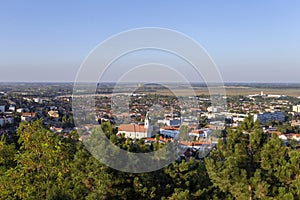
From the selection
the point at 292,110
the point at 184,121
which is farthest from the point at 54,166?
the point at 292,110

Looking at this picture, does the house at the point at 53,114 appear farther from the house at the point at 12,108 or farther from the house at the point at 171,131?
the house at the point at 171,131

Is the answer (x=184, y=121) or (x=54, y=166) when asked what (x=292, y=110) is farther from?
(x=54, y=166)

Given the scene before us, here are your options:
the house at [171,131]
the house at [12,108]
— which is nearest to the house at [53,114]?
the house at [12,108]

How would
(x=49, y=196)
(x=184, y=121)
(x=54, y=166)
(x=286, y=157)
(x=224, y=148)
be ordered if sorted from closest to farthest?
(x=49, y=196) < (x=286, y=157) < (x=224, y=148) < (x=54, y=166) < (x=184, y=121)

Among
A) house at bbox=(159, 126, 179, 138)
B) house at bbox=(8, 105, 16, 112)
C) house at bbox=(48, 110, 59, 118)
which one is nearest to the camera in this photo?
house at bbox=(159, 126, 179, 138)

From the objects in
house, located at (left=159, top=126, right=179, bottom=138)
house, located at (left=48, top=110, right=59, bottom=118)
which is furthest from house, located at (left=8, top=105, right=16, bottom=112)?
house, located at (left=159, top=126, right=179, bottom=138)

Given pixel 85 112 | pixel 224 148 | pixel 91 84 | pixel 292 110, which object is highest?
pixel 91 84

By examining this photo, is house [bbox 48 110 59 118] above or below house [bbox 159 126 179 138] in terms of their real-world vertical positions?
below

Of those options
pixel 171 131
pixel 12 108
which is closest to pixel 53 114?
pixel 12 108

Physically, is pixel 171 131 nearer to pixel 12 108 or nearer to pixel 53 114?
pixel 53 114

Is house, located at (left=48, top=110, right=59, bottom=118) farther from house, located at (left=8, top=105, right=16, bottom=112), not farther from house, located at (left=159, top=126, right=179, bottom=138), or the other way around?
house, located at (left=159, top=126, right=179, bottom=138)

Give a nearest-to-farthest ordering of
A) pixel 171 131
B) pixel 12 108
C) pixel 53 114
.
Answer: pixel 171 131 → pixel 53 114 → pixel 12 108
